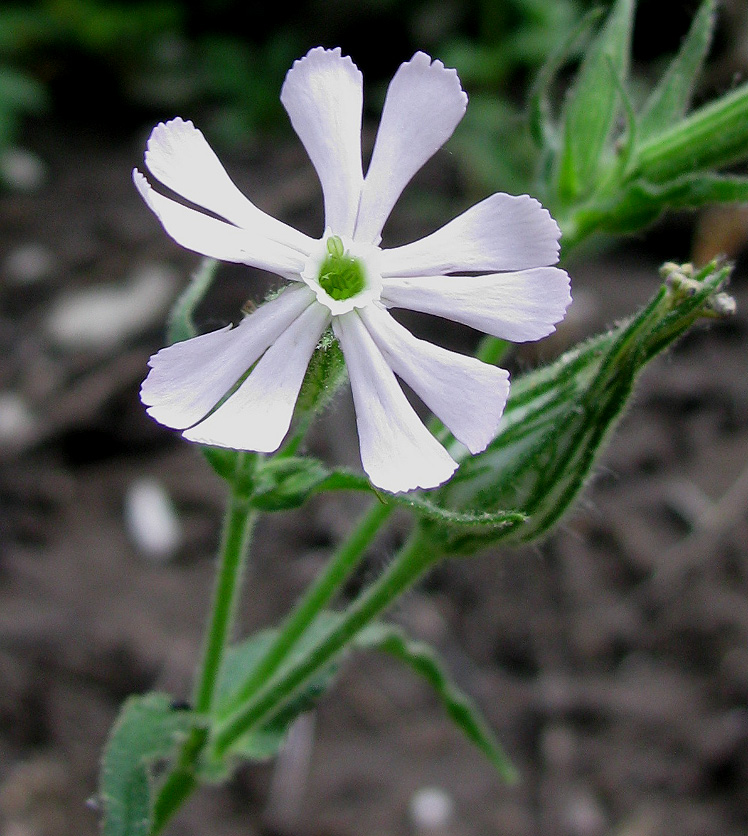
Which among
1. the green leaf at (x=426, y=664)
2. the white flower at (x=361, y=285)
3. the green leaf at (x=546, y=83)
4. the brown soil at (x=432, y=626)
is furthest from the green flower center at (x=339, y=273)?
the brown soil at (x=432, y=626)

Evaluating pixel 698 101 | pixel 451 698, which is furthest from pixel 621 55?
pixel 698 101

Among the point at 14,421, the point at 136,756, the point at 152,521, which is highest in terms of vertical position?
the point at 14,421

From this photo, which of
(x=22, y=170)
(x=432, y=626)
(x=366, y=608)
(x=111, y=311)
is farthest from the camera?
(x=22, y=170)

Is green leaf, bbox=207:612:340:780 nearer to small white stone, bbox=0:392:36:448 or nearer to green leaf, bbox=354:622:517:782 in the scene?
green leaf, bbox=354:622:517:782

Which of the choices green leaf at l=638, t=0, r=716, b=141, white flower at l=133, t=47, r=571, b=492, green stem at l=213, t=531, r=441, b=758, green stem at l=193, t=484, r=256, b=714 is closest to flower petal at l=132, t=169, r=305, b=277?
white flower at l=133, t=47, r=571, b=492

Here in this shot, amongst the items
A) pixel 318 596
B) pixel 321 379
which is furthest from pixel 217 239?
pixel 318 596

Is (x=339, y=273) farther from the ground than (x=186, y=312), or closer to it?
closer to it

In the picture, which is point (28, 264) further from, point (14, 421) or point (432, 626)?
point (432, 626)

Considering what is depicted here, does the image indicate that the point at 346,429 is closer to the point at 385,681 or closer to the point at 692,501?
the point at 385,681
